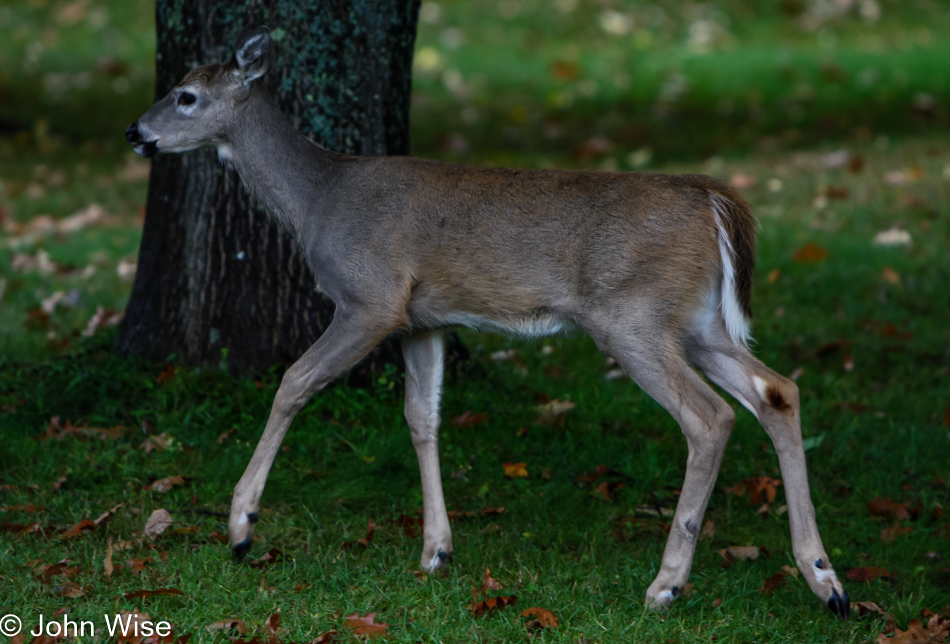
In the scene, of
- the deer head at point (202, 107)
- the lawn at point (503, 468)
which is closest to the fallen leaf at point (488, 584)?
the lawn at point (503, 468)

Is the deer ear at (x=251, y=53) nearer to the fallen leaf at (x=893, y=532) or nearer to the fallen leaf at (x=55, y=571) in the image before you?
the fallen leaf at (x=55, y=571)

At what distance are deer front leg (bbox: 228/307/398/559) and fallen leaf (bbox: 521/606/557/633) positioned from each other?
119cm

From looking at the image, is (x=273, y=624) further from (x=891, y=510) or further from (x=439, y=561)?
(x=891, y=510)

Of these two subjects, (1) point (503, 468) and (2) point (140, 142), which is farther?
(1) point (503, 468)

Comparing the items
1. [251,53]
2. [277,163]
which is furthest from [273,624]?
[251,53]

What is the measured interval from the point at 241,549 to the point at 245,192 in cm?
210

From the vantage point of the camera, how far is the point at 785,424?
4605 mm

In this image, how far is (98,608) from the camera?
13.3ft

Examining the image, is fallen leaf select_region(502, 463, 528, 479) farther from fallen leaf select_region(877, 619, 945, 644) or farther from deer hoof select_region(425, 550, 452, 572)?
fallen leaf select_region(877, 619, 945, 644)

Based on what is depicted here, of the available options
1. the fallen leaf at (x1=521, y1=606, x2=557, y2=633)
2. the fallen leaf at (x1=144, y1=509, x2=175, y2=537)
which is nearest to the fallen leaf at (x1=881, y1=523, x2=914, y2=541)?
the fallen leaf at (x1=521, y1=606, x2=557, y2=633)

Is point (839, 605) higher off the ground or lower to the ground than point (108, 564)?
lower

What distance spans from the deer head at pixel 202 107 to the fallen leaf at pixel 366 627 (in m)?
2.17

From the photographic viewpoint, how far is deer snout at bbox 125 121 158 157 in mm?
4836

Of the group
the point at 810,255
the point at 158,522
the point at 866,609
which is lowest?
the point at 810,255
